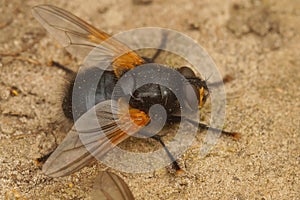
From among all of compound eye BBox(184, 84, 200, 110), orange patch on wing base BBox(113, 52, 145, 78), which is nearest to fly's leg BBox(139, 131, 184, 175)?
compound eye BBox(184, 84, 200, 110)

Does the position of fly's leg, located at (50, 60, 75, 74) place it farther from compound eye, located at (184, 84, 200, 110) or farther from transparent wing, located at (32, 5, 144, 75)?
compound eye, located at (184, 84, 200, 110)

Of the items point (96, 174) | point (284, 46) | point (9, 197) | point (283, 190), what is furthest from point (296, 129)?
point (9, 197)

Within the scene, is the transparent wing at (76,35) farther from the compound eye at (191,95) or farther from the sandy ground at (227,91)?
the compound eye at (191,95)

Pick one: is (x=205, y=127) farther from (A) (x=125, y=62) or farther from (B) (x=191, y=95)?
(A) (x=125, y=62)

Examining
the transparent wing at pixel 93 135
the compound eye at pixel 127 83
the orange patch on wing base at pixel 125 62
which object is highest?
the orange patch on wing base at pixel 125 62

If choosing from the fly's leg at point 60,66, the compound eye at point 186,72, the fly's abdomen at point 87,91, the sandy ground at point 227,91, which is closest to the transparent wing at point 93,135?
the fly's abdomen at point 87,91

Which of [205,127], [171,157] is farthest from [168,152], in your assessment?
[205,127]

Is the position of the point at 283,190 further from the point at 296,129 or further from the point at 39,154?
the point at 39,154

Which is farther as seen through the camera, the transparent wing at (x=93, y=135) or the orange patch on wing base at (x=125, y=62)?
the orange patch on wing base at (x=125, y=62)

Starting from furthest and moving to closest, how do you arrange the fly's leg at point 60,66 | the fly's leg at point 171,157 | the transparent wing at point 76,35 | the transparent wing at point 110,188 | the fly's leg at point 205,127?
1. the fly's leg at point 60,66
2. the transparent wing at point 76,35
3. the fly's leg at point 205,127
4. the fly's leg at point 171,157
5. the transparent wing at point 110,188
